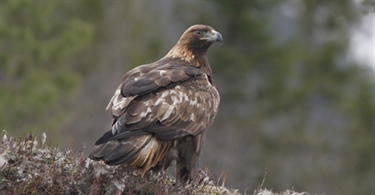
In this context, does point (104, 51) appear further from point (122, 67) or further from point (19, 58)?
point (19, 58)

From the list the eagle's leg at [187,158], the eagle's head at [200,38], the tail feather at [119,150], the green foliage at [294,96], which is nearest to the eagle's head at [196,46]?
the eagle's head at [200,38]

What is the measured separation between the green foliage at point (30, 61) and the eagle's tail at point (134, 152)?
1568 cm

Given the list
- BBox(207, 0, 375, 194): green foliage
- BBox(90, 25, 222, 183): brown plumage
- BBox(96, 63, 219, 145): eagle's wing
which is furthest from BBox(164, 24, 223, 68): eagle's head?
BBox(207, 0, 375, 194): green foliage

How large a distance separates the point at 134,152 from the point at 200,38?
9.39 ft

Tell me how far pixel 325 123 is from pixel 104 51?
33.8 ft

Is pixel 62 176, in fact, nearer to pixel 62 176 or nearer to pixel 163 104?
pixel 62 176

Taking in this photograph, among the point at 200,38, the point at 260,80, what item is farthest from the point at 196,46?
the point at 260,80

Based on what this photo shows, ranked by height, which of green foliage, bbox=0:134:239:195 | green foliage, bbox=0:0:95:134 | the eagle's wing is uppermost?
green foliage, bbox=0:0:95:134

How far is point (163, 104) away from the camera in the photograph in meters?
9.35

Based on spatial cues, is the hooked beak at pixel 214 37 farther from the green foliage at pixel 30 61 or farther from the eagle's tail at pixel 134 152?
the green foliage at pixel 30 61

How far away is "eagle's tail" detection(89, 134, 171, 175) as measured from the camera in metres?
8.45

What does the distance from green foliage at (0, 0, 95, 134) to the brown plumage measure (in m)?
15.0

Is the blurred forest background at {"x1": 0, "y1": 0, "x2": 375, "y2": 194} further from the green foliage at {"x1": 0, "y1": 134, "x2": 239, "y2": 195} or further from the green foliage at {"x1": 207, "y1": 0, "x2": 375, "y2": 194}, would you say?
the green foliage at {"x1": 0, "y1": 134, "x2": 239, "y2": 195}

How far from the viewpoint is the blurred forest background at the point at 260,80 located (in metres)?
33.2
